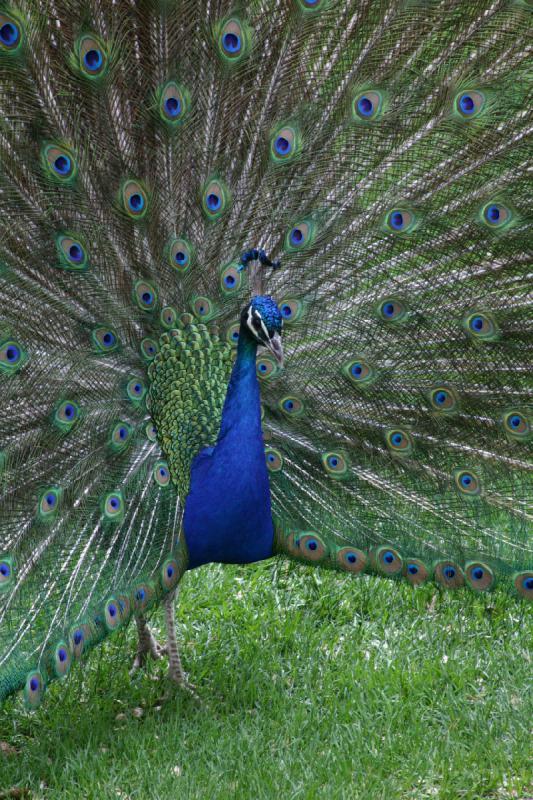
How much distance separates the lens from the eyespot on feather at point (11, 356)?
9.95 feet

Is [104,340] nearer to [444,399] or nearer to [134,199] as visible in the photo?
[134,199]

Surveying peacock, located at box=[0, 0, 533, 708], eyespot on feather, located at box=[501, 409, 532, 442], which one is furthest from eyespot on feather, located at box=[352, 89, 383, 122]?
eyespot on feather, located at box=[501, 409, 532, 442]

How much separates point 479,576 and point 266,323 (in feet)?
3.67

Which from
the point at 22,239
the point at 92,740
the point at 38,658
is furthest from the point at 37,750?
the point at 22,239

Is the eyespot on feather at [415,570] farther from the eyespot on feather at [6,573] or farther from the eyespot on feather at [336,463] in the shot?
the eyespot on feather at [6,573]

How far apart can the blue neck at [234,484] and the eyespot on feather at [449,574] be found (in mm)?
563

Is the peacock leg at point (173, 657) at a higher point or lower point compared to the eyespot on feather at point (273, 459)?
lower

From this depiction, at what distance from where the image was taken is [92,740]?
3.15 meters

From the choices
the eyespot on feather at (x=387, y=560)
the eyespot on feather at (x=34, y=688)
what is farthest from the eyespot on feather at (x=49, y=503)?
the eyespot on feather at (x=387, y=560)

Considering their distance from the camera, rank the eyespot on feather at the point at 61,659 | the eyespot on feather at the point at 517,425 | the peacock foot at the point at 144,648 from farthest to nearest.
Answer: the peacock foot at the point at 144,648, the eyespot on feather at the point at 517,425, the eyespot on feather at the point at 61,659

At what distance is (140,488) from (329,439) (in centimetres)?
63

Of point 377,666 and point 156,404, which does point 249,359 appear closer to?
point 156,404

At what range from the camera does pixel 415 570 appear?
3320mm

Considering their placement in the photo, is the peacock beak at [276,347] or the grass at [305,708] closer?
the peacock beak at [276,347]
